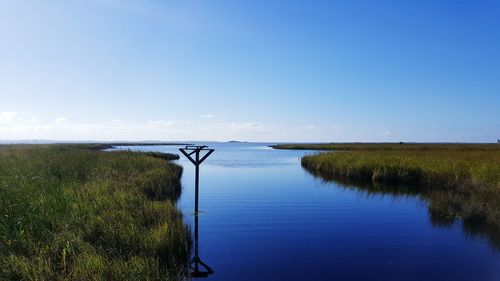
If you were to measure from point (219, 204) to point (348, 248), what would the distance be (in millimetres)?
9451

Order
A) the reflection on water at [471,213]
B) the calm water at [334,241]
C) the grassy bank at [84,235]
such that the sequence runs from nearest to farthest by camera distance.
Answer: the grassy bank at [84,235], the calm water at [334,241], the reflection on water at [471,213]

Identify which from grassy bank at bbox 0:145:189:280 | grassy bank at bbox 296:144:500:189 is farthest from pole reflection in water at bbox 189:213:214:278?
grassy bank at bbox 296:144:500:189

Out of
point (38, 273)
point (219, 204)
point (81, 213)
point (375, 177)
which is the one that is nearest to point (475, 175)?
point (375, 177)

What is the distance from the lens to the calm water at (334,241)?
9414mm

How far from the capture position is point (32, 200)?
11203 millimetres

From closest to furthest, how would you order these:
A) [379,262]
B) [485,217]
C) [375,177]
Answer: [379,262] → [485,217] → [375,177]

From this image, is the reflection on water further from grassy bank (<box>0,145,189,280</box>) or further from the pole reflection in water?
grassy bank (<box>0,145,189,280</box>)

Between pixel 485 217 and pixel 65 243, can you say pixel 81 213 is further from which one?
pixel 485 217

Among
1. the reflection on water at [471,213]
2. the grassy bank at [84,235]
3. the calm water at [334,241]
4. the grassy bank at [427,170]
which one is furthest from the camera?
the grassy bank at [427,170]

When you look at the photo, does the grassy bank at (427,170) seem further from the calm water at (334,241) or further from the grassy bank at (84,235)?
the grassy bank at (84,235)

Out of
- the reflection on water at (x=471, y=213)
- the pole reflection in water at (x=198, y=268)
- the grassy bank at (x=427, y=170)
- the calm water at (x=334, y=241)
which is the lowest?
the pole reflection in water at (x=198, y=268)

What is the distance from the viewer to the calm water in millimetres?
9414

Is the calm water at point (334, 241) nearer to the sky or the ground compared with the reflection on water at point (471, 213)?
nearer to the ground

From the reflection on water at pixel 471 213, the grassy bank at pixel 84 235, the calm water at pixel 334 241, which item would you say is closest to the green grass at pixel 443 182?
the reflection on water at pixel 471 213
